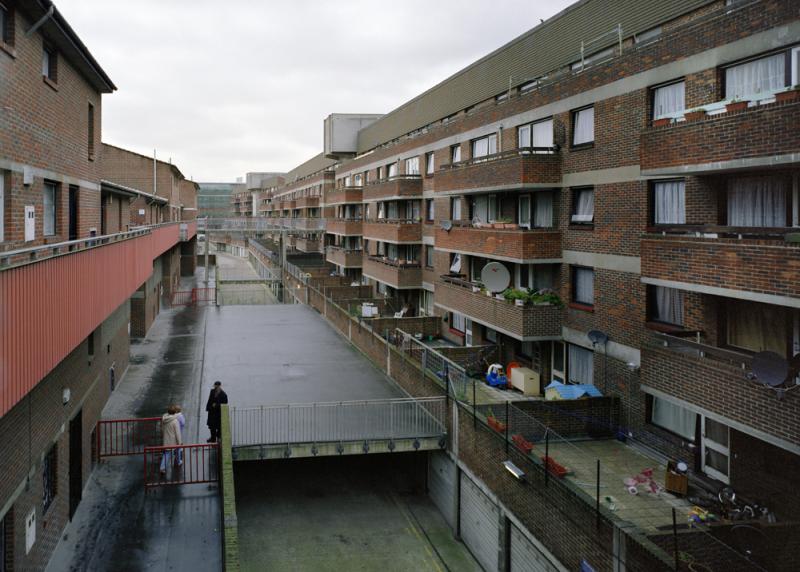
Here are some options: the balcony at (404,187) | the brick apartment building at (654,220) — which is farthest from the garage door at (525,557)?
the balcony at (404,187)

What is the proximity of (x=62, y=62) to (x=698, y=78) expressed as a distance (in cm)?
1232

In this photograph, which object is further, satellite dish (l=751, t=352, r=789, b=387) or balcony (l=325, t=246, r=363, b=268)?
balcony (l=325, t=246, r=363, b=268)

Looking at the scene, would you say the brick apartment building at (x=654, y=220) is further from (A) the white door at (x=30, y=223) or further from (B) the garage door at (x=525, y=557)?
(A) the white door at (x=30, y=223)

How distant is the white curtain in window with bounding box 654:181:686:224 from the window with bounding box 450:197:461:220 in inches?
493

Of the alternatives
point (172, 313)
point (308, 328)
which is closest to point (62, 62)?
point (308, 328)

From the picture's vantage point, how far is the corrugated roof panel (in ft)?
56.2

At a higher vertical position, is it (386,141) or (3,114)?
(386,141)

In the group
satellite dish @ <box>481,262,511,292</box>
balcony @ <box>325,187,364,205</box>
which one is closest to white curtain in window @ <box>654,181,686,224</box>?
satellite dish @ <box>481,262,511,292</box>

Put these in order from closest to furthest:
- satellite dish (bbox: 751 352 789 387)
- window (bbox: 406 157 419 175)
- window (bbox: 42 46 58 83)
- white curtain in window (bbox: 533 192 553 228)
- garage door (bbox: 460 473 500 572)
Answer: satellite dish (bbox: 751 352 789 387) → window (bbox: 42 46 58 83) → garage door (bbox: 460 473 500 572) → white curtain in window (bbox: 533 192 553 228) → window (bbox: 406 157 419 175)

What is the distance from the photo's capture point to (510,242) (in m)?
19.5

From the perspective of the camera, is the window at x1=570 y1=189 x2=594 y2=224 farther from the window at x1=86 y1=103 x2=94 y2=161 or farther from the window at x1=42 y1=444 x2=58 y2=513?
the window at x1=42 y1=444 x2=58 y2=513

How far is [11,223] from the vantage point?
10375 millimetres

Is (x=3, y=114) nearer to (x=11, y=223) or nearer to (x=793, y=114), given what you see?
(x=11, y=223)

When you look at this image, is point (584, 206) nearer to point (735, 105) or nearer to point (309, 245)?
point (735, 105)
